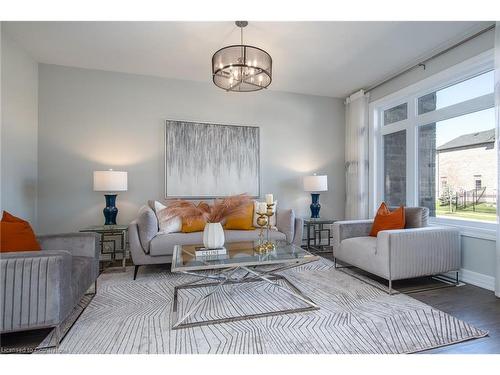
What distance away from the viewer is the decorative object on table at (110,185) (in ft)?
10.2

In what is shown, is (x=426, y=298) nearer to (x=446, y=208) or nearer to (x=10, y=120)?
(x=446, y=208)

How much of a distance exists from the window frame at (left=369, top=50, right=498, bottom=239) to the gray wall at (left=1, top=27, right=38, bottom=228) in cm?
471

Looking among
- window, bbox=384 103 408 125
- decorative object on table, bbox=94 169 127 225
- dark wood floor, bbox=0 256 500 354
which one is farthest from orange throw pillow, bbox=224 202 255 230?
window, bbox=384 103 408 125

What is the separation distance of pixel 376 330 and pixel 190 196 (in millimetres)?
2833

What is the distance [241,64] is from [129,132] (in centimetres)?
213

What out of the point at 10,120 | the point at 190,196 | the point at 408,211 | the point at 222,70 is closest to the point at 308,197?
the point at 408,211

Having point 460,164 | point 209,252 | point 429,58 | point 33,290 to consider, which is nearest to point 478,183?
point 460,164

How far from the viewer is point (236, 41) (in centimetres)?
283

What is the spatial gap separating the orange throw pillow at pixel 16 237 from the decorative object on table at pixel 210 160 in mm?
1926

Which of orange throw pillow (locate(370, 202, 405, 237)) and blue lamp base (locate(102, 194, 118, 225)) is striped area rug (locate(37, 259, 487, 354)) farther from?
blue lamp base (locate(102, 194, 118, 225))

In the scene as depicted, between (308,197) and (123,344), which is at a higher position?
(308,197)

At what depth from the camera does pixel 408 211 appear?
116 inches

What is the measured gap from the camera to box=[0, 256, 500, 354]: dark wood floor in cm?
154

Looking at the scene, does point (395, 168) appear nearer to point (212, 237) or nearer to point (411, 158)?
point (411, 158)
